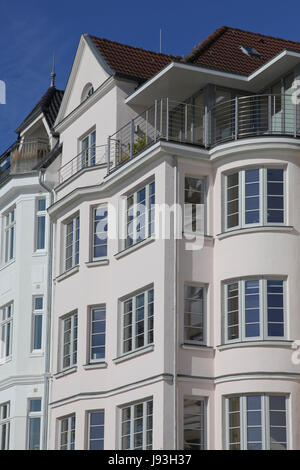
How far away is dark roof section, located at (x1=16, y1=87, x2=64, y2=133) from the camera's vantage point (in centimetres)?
4212

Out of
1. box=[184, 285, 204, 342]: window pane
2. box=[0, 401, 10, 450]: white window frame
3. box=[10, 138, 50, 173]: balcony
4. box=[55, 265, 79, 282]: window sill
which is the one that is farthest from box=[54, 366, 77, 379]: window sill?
box=[10, 138, 50, 173]: balcony

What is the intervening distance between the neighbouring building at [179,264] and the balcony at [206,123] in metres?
0.05

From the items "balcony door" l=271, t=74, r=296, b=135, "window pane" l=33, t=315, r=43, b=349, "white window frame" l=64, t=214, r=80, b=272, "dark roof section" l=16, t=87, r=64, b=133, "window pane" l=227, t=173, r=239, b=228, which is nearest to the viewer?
"window pane" l=227, t=173, r=239, b=228

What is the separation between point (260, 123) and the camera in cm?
3466

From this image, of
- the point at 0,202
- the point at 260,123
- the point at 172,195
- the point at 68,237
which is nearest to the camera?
the point at 172,195

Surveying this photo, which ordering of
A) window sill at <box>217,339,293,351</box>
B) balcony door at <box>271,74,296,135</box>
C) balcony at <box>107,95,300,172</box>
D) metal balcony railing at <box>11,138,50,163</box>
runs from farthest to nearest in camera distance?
metal balcony railing at <box>11,138,50,163</box>
balcony door at <box>271,74,296,135</box>
balcony at <box>107,95,300,172</box>
window sill at <box>217,339,293,351</box>

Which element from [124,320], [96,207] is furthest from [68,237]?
[124,320]

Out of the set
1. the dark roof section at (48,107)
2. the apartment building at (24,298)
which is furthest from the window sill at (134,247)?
the dark roof section at (48,107)

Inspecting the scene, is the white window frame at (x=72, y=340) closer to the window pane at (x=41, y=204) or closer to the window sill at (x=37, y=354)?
the window sill at (x=37, y=354)

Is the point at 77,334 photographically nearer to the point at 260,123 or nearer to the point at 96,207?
the point at 96,207

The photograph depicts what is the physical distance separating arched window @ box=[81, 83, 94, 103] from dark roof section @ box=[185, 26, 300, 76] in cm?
322

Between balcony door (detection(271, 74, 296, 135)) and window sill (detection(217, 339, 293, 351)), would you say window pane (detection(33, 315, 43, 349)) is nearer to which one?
window sill (detection(217, 339, 293, 351))

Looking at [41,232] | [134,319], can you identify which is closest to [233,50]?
[41,232]
